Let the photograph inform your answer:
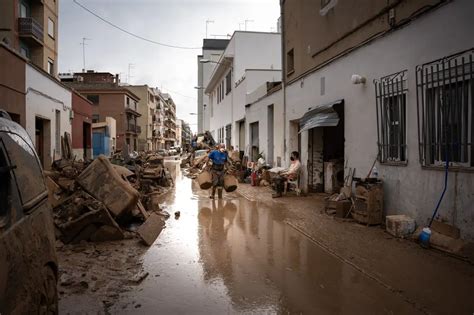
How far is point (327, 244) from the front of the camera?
21.1ft

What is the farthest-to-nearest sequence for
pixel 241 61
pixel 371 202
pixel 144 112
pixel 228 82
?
1. pixel 144 112
2. pixel 228 82
3. pixel 241 61
4. pixel 371 202

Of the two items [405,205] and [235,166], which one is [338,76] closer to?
[405,205]

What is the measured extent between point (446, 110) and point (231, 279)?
4.42 metres

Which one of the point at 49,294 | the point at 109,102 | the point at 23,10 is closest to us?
the point at 49,294

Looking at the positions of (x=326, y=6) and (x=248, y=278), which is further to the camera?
(x=326, y=6)

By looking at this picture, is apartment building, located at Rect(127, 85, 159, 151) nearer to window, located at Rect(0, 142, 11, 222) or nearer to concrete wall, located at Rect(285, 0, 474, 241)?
concrete wall, located at Rect(285, 0, 474, 241)

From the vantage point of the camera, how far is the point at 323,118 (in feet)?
32.3

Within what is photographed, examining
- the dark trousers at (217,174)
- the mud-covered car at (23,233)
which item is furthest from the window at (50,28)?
the mud-covered car at (23,233)

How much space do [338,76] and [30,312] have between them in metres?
9.23

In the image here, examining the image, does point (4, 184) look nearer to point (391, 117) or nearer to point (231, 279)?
point (231, 279)

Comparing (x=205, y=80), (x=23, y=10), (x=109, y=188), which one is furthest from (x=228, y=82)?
(x=109, y=188)

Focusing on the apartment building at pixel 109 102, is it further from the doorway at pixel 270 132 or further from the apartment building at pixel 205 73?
the doorway at pixel 270 132

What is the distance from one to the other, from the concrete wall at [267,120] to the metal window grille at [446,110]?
28.9 feet

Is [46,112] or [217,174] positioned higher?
[46,112]
